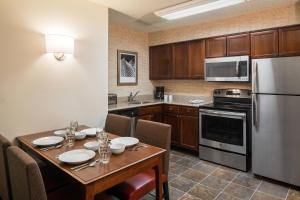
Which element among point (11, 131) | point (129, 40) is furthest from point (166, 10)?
point (11, 131)

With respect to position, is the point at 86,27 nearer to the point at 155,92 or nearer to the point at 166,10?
the point at 166,10

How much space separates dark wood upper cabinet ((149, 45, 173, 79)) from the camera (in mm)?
4316

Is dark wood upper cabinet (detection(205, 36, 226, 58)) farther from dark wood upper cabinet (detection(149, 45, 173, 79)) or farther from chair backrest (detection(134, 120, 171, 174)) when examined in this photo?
chair backrest (detection(134, 120, 171, 174))

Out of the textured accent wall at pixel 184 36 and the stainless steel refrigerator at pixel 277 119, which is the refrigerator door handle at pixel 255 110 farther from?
the textured accent wall at pixel 184 36

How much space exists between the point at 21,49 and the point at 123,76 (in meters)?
2.14

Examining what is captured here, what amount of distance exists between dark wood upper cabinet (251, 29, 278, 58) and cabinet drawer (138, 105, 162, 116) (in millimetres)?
1823

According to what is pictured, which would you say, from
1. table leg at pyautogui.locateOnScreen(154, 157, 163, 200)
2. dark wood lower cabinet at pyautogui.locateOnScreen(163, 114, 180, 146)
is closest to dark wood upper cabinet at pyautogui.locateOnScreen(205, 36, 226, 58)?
dark wood lower cabinet at pyautogui.locateOnScreen(163, 114, 180, 146)

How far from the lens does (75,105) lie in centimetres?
271

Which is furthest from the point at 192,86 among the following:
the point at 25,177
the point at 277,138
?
the point at 25,177

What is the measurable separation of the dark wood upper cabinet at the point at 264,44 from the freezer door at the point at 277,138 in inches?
32.9

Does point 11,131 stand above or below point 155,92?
below

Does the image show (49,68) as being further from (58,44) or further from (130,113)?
(130,113)

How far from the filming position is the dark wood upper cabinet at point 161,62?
4.32m

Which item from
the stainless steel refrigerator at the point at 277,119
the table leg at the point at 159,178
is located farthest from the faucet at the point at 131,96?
the table leg at the point at 159,178
